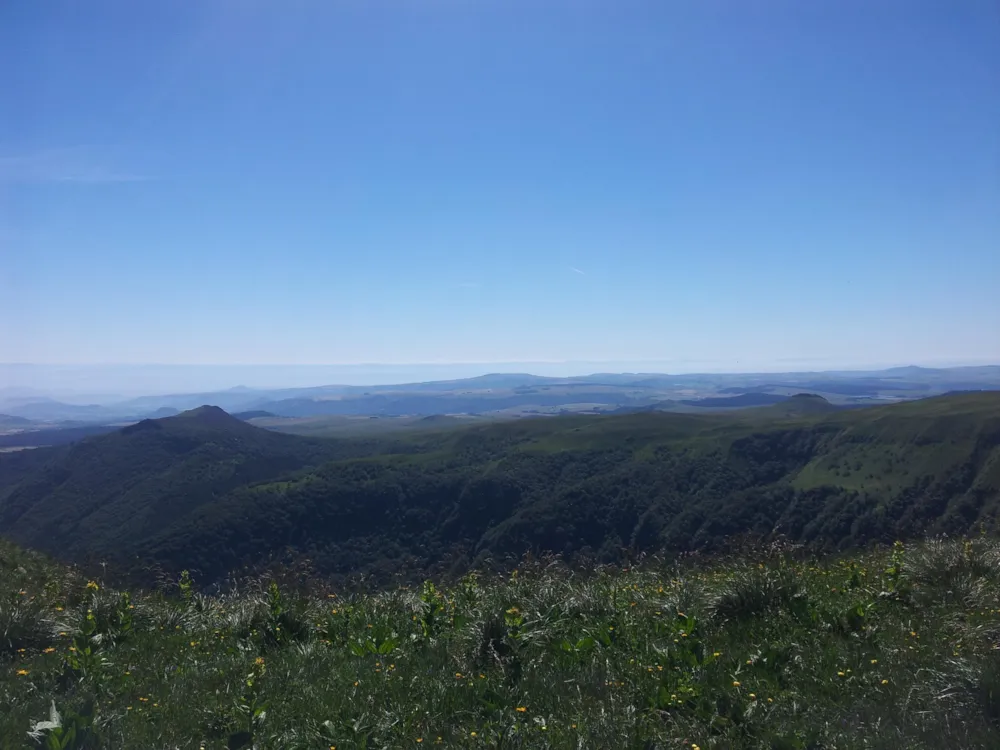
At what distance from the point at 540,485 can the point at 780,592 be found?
8522cm

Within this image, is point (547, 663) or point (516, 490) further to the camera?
point (516, 490)

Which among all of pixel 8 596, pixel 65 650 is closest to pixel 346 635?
pixel 65 650

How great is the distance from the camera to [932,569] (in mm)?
6949

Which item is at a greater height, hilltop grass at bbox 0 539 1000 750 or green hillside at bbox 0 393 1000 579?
hilltop grass at bbox 0 539 1000 750

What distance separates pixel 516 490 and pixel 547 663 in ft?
271

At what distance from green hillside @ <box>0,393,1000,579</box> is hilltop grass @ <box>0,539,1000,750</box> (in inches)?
1456

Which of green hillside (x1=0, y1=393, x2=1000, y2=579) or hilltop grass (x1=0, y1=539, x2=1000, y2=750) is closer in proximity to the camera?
hilltop grass (x1=0, y1=539, x2=1000, y2=750)

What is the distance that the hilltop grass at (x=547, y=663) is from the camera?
4.16 meters

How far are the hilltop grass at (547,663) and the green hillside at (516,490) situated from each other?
1456 inches

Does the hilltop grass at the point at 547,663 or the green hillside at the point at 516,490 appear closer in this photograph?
the hilltop grass at the point at 547,663

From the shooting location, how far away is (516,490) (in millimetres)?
87062

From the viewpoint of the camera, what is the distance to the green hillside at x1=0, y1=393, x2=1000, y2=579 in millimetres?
63531

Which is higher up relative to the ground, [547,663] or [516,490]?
[547,663]

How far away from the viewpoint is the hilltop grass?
4.16 meters
